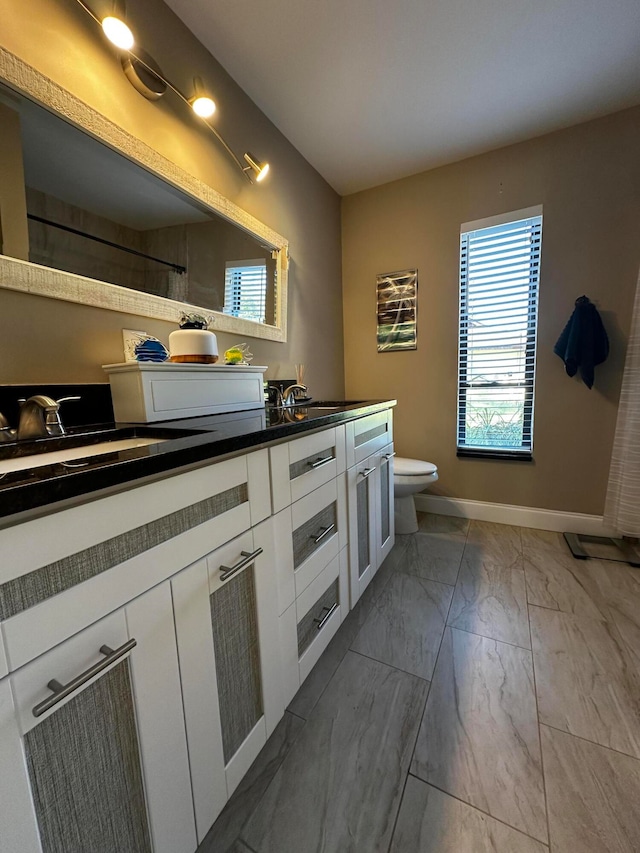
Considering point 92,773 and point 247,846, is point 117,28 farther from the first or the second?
point 247,846

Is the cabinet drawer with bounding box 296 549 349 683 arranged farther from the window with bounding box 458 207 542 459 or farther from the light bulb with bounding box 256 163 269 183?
the light bulb with bounding box 256 163 269 183

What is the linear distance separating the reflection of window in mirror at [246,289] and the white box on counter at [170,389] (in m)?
0.40

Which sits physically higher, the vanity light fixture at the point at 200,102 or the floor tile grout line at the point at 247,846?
the vanity light fixture at the point at 200,102

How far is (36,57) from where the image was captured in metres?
0.88

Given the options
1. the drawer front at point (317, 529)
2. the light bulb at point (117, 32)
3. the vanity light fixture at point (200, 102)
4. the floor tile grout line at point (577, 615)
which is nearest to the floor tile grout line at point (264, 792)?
the drawer front at point (317, 529)

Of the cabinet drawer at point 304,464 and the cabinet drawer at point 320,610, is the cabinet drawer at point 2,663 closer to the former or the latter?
the cabinet drawer at point 304,464

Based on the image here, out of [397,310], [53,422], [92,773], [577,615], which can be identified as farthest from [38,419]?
[397,310]

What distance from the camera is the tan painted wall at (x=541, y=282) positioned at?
1861mm

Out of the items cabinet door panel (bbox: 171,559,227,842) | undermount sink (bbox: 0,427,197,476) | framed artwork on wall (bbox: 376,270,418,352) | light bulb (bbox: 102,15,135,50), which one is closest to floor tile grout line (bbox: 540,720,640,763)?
cabinet door panel (bbox: 171,559,227,842)

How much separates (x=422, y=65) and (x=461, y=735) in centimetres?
256

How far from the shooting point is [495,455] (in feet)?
7.42

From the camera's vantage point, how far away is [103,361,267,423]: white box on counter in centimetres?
102

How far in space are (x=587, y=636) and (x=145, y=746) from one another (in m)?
1.53

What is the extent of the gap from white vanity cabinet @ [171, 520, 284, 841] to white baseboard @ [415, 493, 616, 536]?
186 centimetres
